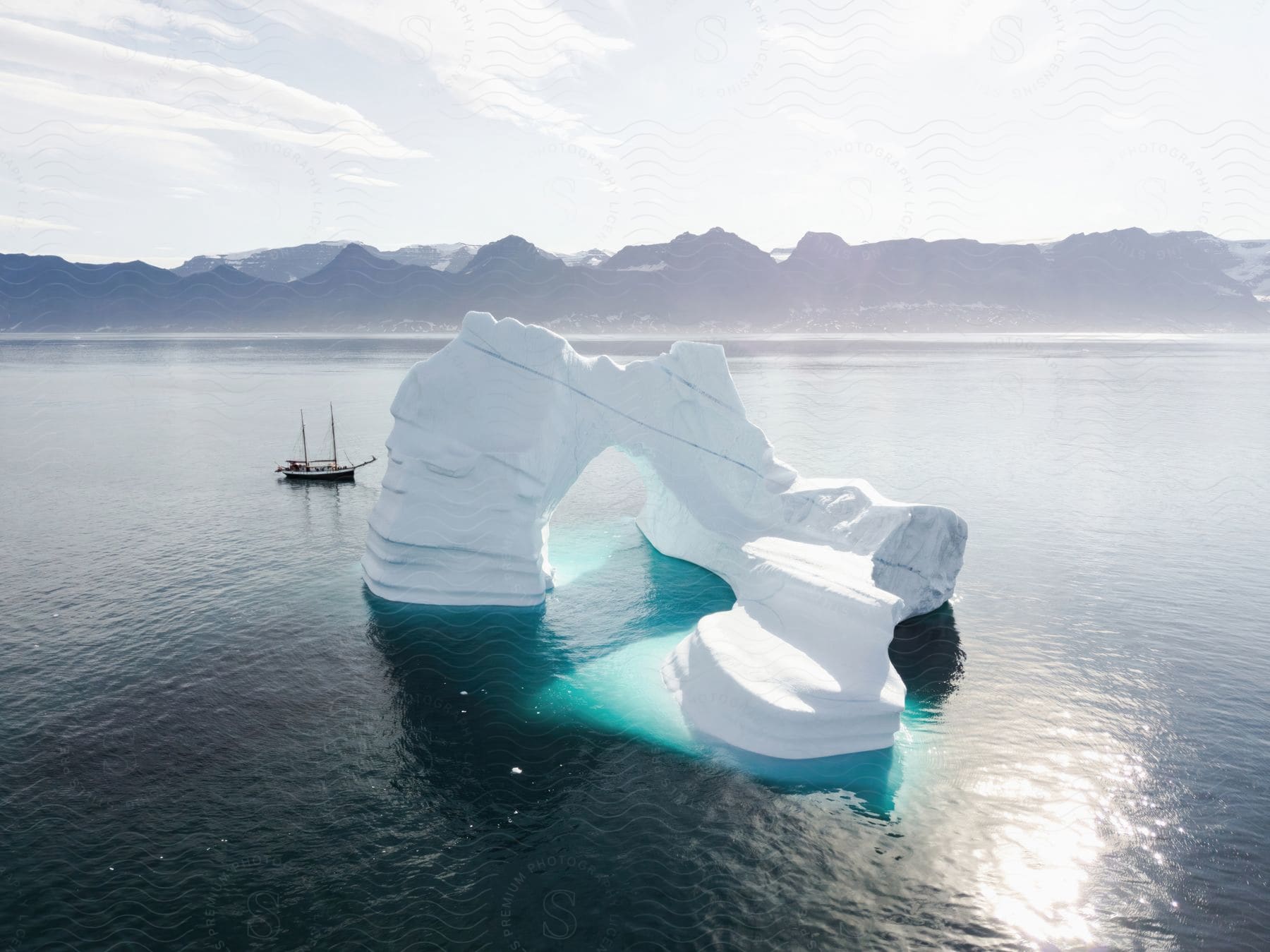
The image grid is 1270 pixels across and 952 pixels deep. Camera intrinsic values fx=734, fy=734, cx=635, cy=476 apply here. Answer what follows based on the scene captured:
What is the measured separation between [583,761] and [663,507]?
60.1 ft

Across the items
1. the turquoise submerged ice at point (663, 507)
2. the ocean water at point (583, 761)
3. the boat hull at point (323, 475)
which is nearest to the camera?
the ocean water at point (583, 761)

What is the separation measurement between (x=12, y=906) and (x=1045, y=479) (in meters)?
55.8

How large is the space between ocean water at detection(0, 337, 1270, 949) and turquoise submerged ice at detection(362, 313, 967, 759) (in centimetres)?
167

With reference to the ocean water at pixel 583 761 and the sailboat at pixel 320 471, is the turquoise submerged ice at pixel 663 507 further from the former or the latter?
the sailboat at pixel 320 471

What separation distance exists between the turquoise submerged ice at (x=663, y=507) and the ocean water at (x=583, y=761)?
167 cm

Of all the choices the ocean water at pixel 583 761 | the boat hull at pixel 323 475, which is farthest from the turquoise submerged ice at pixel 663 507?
the boat hull at pixel 323 475

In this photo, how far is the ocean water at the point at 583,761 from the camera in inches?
564

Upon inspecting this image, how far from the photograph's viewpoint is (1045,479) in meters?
51.4

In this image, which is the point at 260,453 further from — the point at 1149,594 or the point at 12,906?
the point at 1149,594

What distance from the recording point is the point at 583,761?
19.1 metres

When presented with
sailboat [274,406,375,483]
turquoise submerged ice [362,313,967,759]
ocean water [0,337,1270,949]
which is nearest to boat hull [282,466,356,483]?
sailboat [274,406,375,483]

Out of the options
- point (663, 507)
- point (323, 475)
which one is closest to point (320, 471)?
point (323, 475)

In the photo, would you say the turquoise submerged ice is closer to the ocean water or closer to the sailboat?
the ocean water

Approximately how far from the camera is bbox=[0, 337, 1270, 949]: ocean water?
47.0 ft
